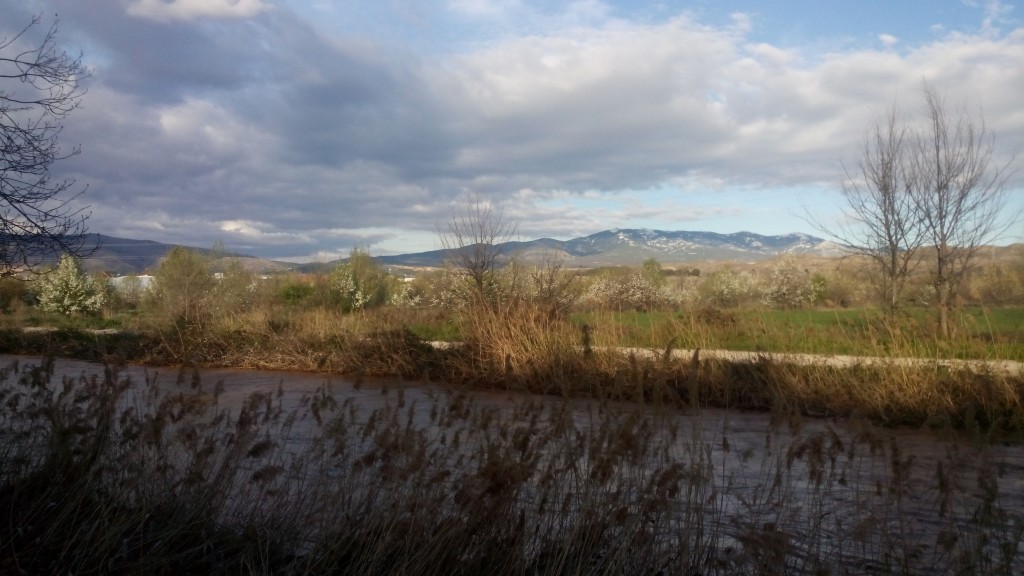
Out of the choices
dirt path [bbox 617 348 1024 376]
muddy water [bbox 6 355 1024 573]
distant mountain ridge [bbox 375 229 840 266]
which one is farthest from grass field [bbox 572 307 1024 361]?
distant mountain ridge [bbox 375 229 840 266]

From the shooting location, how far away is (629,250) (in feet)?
261

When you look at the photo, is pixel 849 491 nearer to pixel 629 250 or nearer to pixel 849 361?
pixel 849 361

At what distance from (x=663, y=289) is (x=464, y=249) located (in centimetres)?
1139

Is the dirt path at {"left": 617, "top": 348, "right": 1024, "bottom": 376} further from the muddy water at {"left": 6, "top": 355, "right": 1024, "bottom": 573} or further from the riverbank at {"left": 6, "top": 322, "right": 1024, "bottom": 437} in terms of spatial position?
the muddy water at {"left": 6, "top": 355, "right": 1024, "bottom": 573}

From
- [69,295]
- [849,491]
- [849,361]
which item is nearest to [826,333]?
[849,361]

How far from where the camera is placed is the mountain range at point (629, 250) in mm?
22891

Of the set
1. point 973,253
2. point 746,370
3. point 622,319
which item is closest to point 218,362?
point 622,319

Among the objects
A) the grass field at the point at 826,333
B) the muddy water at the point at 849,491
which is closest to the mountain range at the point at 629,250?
the grass field at the point at 826,333

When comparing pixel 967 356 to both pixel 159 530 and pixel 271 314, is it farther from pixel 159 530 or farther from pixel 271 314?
pixel 271 314

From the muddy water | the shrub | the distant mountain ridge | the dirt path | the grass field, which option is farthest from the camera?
the distant mountain ridge

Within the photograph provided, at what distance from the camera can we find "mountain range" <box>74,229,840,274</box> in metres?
22.9

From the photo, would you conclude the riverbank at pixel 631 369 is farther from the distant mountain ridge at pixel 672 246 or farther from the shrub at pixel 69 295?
the distant mountain ridge at pixel 672 246

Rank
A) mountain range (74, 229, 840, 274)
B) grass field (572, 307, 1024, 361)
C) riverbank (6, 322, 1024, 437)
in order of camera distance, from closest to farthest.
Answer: riverbank (6, 322, 1024, 437) < grass field (572, 307, 1024, 361) < mountain range (74, 229, 840, 274)

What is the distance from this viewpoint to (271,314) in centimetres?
2194
